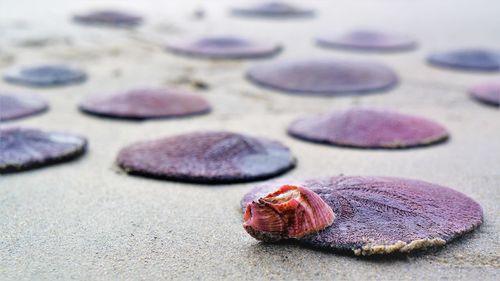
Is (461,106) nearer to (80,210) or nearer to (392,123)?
(392,123)

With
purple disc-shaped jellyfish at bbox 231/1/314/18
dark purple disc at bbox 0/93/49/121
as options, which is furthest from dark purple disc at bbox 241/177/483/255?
purple disc-shaped jellyfish at bbox 231/1/314/18

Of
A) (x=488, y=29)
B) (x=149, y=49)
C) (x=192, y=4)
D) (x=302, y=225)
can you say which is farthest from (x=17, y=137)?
(x=192, y=4)

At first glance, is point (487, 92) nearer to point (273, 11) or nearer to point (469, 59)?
point (469, 59)

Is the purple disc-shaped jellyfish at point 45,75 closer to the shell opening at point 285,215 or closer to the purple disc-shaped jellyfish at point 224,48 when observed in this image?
the purple disc-shaped jellyfish at point 224,48

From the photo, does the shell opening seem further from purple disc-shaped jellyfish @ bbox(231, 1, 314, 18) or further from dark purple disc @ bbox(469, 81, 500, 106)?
purple disc-shaped jellyfish @ bbox(231, 1, 314, 18)

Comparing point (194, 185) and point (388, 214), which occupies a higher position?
point (388, 214)

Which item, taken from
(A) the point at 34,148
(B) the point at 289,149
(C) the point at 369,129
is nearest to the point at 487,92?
(C) the point at 369,129
